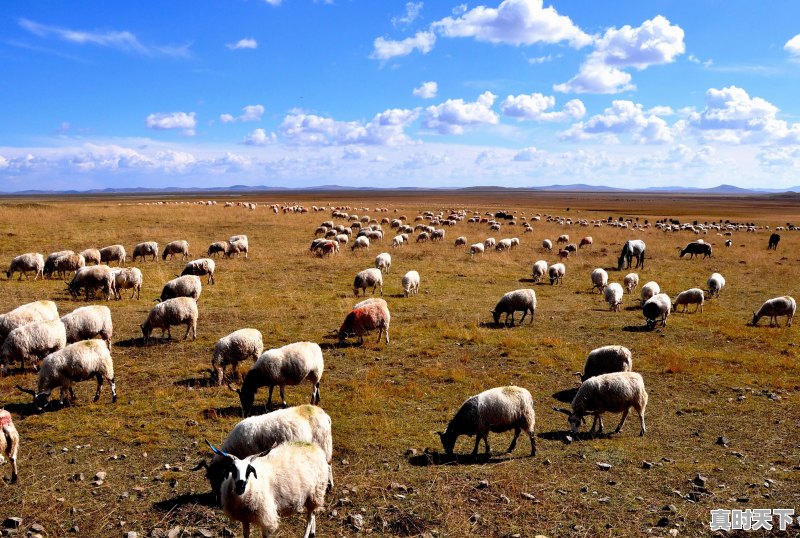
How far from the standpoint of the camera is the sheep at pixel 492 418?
9.22 metres

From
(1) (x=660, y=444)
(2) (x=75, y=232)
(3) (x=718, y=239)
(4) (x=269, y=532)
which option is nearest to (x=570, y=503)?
(1) (x=660, y=444)

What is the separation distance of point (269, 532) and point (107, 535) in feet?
7.67

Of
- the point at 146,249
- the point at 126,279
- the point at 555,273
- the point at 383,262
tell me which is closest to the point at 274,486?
the point at 126,279

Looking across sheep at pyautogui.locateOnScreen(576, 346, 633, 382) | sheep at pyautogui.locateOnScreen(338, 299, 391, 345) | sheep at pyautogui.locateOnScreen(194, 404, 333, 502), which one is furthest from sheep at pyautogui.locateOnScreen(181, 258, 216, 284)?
sheep at pyautogui.locateOnScreen(576, 346, 633, 382)

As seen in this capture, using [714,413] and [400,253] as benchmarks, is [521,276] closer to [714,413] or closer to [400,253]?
[400,253]

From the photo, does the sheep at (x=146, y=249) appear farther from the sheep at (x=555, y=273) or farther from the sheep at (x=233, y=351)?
the sheep at (x=555, y=273)

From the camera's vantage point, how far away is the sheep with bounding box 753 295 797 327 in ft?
61.9

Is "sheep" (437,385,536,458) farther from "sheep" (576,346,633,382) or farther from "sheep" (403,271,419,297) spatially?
"sheep" (403,271,419,297)

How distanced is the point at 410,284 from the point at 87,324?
13482 mm

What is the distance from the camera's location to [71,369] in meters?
10.8

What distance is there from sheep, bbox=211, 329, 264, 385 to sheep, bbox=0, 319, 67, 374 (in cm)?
420

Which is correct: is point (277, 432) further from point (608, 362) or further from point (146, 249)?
point (146, 249)

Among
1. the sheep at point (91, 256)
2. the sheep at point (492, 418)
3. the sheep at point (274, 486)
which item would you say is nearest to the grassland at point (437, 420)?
the sheep at point (492, 418)

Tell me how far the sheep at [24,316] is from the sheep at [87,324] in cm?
88
